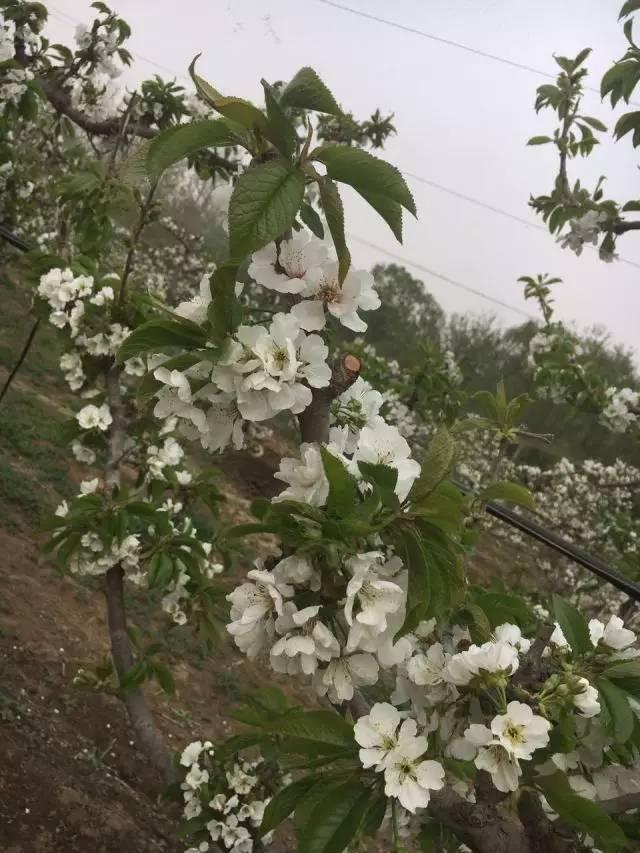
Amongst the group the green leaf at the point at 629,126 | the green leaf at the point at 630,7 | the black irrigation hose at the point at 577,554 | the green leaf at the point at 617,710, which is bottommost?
the black irrigation hose at the point at 577,554

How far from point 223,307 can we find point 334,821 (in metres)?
0.64

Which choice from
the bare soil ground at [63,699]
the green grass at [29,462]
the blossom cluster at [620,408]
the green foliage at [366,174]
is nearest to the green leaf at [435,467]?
the green foliage at [366,174]

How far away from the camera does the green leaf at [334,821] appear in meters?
0.91

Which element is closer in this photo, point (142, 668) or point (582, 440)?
point (142, 668)

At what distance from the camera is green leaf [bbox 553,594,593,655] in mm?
996

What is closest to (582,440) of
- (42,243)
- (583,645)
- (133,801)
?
(42,243)

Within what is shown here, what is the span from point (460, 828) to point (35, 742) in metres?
2.15

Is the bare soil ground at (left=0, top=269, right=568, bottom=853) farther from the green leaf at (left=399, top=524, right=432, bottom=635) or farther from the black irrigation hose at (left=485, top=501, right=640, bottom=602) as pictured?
the green leaf at (left=399, top=524, right=432, bottom=635)

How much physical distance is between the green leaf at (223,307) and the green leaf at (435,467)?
0.26 meters

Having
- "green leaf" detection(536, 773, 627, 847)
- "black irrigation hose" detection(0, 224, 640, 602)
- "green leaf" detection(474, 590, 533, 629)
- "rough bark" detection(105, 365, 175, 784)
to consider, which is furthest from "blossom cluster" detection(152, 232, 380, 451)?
"rough bark" detection(105, 365, 175, 784)

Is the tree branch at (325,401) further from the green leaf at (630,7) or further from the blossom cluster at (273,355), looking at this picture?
the green leaf at (630,7)

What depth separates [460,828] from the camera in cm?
102

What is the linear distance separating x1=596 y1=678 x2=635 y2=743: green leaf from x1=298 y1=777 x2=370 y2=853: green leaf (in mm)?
319

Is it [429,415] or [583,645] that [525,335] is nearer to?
[429,415]
